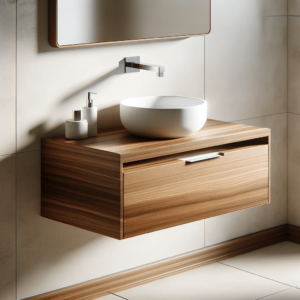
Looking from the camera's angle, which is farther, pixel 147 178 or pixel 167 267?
pixel 167 267

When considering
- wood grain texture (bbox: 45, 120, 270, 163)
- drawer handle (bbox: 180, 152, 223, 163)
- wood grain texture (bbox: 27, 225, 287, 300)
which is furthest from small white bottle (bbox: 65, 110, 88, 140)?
wood grain texture (bbox: 27, 225, 287, 300)

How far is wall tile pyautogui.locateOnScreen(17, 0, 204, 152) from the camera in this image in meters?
2.49

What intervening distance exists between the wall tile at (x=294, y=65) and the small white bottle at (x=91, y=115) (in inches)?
55.0

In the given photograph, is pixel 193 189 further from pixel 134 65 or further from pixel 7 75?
pixel 7 75

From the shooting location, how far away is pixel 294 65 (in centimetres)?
349

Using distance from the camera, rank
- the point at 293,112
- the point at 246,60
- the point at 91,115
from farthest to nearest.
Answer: the point at 293,112 < the point at 246,60 < the point at 91,115

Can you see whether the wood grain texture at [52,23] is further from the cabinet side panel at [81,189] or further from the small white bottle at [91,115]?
the cabinet side panel at [81,189]

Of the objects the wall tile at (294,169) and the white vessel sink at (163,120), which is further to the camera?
the wall tile at (294,169)

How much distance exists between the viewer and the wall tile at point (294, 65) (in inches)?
135

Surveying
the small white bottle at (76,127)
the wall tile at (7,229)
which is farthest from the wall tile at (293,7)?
the wall tile at (7,229)

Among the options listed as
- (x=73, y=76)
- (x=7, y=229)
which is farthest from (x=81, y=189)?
(x=73, y=76)

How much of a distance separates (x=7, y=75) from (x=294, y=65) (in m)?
1.75

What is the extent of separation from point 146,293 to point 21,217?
2.50ft

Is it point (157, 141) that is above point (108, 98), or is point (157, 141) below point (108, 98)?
below
